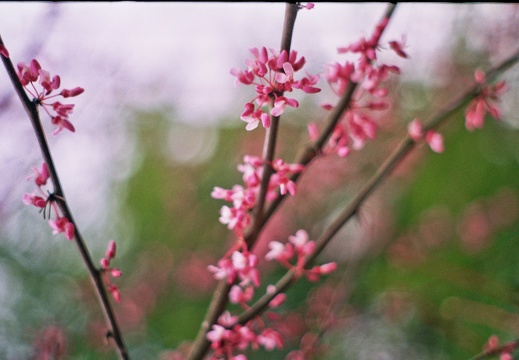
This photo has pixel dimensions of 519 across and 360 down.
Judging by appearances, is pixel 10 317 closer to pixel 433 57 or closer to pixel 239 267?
Answer: pixel 239 267

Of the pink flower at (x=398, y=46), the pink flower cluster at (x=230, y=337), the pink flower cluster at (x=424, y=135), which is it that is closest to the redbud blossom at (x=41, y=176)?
the pink flower cluster at (x=230, y=337)

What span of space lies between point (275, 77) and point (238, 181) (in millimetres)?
2204

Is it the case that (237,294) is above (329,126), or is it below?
below

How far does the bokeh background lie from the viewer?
61.3 inches

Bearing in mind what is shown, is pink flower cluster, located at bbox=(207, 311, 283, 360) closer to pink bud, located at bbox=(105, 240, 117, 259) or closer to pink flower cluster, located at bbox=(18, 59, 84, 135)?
pink bud, located at bbox=(105, 240, 117, 259)

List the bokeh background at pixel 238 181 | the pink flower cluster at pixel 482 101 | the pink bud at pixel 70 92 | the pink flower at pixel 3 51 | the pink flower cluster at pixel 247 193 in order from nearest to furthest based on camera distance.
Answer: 1. the pink flower at pixel 3 51
2. the pink bud at pixel 70 92
3. the pink flower cluster at pixel 247 193
4. the pink flower cluster at pixel 482 101
5. the bokeh background at pixel 238 181

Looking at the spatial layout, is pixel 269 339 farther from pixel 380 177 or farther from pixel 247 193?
pixel 380 177

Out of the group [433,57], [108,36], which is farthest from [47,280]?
[433,57]

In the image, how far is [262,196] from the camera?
2.67 feet

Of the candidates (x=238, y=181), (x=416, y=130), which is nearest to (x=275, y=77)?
(x=416, y=130)

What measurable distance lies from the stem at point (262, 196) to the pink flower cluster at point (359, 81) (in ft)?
0.49

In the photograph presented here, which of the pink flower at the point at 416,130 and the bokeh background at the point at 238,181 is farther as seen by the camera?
the bokeh background at the point at 238,181

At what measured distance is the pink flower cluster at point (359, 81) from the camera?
80 centimetres

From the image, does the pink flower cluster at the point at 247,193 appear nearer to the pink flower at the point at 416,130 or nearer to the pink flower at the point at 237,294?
the pink flower at the point at 237,294
